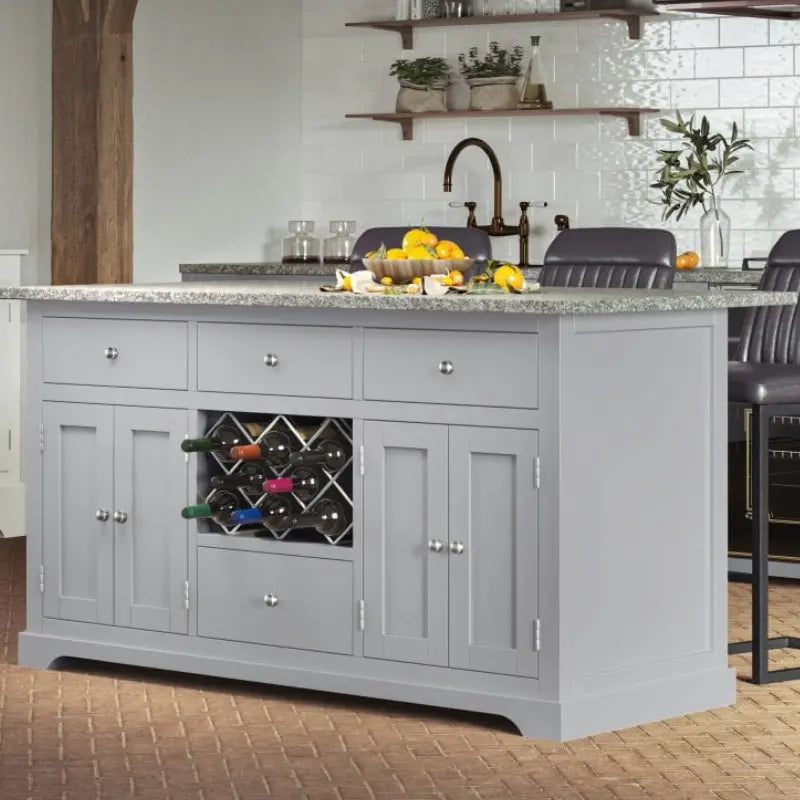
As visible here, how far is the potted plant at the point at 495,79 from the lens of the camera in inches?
289

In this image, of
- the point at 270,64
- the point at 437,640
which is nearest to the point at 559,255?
the point at 437,640

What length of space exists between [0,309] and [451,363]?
3130mm

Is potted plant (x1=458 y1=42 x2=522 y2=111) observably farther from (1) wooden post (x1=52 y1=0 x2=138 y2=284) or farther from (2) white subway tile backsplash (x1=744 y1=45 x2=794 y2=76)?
(1) wooden post (x1=52 y1=0 x2=138 y2=284)

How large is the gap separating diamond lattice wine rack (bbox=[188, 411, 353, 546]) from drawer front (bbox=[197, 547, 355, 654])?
0.24 ft

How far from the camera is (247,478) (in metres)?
4.30

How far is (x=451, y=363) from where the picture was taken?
3.93 meters

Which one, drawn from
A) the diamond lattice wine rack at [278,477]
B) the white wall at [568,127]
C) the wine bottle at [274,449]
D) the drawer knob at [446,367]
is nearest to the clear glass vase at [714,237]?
the white wall at [568,127]

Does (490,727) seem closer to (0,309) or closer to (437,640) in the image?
(437,640)

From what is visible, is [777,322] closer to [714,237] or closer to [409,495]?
[714,237]

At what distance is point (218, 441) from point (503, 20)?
3.57 meters

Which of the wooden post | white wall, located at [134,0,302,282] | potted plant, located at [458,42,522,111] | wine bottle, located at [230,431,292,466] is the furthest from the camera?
potted plant, located at [458,42,522,111]

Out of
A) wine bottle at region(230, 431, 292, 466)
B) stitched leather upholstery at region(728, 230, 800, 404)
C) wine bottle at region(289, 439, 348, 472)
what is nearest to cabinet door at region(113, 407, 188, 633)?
wine bottle at region(230, 431, 292, 466)

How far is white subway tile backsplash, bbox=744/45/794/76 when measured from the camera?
6.80 meters

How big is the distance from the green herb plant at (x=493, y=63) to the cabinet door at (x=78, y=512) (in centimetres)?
337
